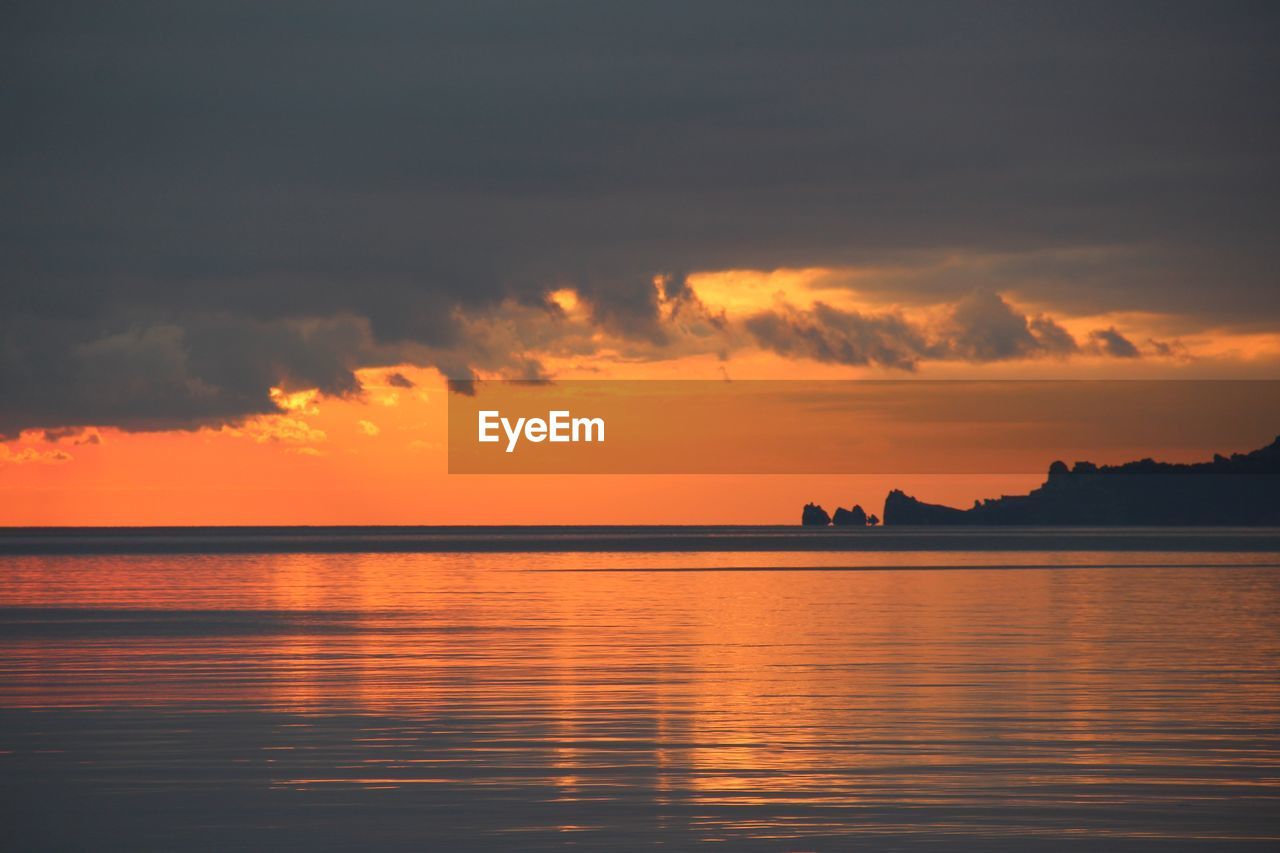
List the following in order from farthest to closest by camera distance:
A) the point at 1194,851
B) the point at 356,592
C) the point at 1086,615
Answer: the point at 356,592 < the point at 1086,615 < the point at 1194,851

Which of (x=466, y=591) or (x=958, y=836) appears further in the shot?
(x=466, y=591)

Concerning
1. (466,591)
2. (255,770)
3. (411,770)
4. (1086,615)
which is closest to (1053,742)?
(411,770)

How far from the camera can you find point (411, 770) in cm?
2184

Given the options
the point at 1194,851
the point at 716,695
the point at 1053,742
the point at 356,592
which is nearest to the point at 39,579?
the point at 356,592

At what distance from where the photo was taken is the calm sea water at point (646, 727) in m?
18.4

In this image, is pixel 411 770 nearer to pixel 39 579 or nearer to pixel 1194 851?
pixel 1194 851

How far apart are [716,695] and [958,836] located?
40.2 feet

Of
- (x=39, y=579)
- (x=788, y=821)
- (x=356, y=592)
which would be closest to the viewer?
(x=788, y=821)

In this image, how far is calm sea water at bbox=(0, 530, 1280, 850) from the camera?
18.4 metres

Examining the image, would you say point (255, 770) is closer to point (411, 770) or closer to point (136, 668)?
point (411, 770)

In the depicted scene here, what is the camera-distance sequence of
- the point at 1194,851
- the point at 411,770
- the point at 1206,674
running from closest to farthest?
1. the point at 1194,851
2. the point at 411,770
3. the point at 1206,674

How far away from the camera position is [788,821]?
18.4 m

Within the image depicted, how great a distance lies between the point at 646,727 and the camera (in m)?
25.5

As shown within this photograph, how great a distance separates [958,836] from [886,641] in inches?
913
